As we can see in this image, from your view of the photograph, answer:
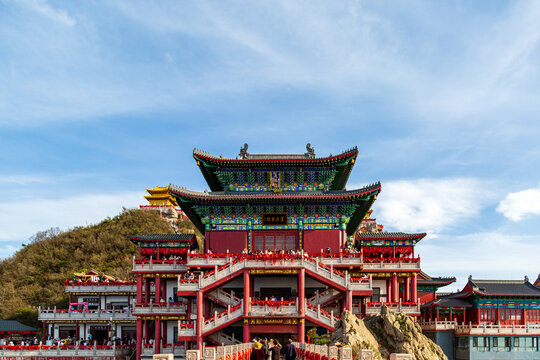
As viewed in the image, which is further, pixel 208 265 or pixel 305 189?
pixel 305 189

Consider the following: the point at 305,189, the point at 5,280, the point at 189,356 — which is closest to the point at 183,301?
the point at 305,189

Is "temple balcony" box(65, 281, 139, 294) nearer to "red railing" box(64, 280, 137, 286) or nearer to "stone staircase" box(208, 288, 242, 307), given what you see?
"red railing" box(64, 280, 137, 286)

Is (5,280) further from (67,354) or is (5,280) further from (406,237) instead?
(406,237)

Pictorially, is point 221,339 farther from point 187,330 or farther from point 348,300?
point 348,300

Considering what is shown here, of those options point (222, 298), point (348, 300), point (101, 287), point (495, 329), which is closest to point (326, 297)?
point (348, 300)

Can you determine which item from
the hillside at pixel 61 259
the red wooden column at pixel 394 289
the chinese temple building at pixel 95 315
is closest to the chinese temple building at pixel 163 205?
the hillside at pixel 61 259

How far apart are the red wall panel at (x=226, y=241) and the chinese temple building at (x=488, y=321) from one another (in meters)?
18.3

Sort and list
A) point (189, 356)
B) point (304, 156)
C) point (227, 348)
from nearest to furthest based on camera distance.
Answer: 1. point (189, 356)
2. point (227, 348)
3. point (304, 156)

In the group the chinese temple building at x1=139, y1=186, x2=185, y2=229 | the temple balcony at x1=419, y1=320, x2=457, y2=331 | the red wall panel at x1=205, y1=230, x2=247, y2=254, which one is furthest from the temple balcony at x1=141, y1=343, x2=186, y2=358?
the chinese temple building at x1=139, y1=186, x2=185, y2=229

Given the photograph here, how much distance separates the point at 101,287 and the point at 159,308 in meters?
17.4

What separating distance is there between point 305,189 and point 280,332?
13936mm

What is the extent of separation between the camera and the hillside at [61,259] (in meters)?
76.4

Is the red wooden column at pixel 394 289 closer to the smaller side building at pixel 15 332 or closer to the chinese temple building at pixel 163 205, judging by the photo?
the smaller side building at pixel 15 332

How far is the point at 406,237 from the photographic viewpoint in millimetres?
46062
